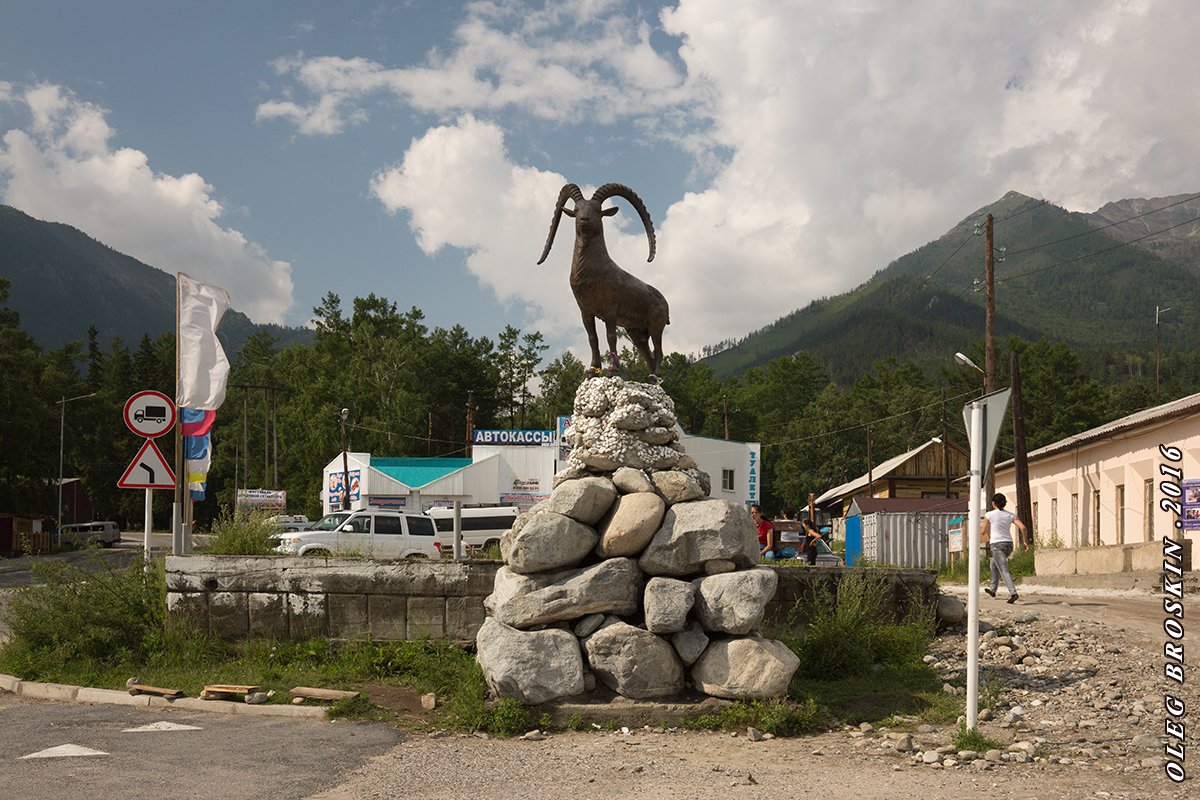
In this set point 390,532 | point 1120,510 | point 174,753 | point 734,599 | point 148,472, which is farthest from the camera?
point 1120,510

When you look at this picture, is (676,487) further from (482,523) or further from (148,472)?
(482,523)

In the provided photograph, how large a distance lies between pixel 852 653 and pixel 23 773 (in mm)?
7964

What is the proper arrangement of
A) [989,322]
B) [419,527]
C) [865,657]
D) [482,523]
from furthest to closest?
1. [989,322]
2. [482,523]
3. [419,527]
4. [865,657]

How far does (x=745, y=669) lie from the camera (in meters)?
9.40

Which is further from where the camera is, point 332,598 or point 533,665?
point 332,598

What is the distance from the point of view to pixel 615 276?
1197 cm

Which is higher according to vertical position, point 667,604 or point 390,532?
point 667,604

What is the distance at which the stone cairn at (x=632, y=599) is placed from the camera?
9391 mm

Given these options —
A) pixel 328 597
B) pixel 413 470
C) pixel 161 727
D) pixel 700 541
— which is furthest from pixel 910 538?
pixel 161 727

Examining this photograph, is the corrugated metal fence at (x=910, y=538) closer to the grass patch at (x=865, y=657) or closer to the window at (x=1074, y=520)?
the window at (x=1074, y=520)

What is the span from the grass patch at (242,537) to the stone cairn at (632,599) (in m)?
3.62

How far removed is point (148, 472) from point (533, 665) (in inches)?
241

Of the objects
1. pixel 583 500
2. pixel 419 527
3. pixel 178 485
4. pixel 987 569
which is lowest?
pixel 987 569

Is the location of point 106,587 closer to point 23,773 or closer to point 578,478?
point 23,773
